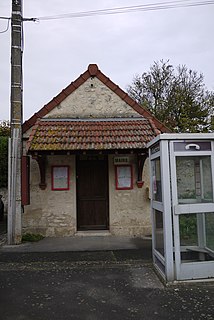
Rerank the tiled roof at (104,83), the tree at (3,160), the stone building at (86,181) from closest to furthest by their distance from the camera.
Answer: the stone building at (86,181)
the tiled roof at (104,83)
the tree at (3,160)

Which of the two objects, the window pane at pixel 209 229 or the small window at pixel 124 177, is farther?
the small window at pixel 124 177

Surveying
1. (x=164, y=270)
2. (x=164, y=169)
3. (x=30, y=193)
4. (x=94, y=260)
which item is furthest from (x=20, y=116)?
(x=164, y=270)

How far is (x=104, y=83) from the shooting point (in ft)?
30.1

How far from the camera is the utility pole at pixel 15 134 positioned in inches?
295

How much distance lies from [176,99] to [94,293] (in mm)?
16195

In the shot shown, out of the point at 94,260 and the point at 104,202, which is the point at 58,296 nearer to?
the point at 94,260

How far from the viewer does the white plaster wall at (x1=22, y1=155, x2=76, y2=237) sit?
842cm

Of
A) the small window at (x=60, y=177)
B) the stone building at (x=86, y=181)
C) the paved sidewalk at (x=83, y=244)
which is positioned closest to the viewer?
the paved sidewalk at (x=83, y=244)

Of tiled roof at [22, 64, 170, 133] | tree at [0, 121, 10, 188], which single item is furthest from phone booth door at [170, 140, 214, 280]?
tree at [0, 121, 10, 188]

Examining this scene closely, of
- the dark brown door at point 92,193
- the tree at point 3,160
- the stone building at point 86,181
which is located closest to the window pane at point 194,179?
the stone building at point 86,181

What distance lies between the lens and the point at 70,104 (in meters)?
9.10

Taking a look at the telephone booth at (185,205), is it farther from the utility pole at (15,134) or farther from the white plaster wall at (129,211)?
the utility pole at (15,134)

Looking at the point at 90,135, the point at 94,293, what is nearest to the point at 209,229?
the point at 94,293

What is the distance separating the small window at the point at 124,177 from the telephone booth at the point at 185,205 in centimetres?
354
